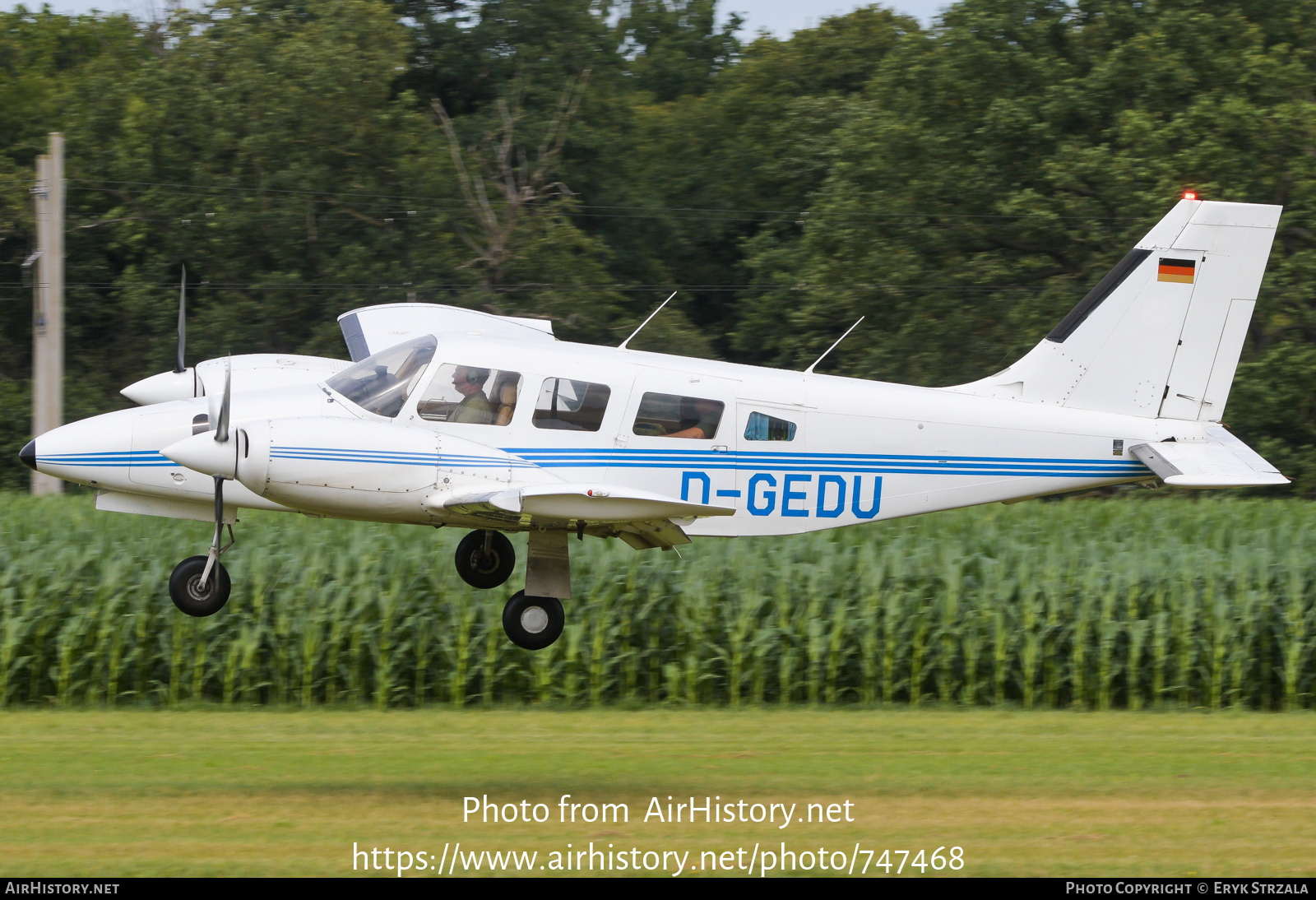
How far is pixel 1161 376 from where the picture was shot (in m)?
13.3

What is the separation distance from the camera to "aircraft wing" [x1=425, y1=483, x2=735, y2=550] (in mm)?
10539

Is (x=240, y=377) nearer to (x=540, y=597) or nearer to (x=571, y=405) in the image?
(x=540, y=597)

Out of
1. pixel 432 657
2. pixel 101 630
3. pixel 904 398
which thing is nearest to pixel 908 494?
pixel 904 398

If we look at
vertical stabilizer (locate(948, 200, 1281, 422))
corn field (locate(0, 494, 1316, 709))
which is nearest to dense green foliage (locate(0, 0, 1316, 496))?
corn field (locate(0, 494, 1316, 709))

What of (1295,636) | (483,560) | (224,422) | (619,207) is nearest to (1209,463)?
(483,560)

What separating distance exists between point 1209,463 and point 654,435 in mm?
4965

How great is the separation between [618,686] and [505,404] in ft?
24.6

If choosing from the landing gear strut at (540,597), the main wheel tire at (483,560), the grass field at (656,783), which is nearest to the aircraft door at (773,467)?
the landing gear strut at (540,597)

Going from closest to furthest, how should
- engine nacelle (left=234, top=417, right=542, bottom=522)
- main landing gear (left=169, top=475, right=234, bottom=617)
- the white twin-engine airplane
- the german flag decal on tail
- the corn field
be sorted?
1. engine nacelle (left=234, top=417, right=542, bottom=522)
2. the white twin-engine airplane
3. main landing gear (left=169, top=475, right=234, bottom=617)
4. the german flag decal on tail
5. the corn field

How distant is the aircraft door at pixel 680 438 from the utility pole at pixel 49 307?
18.1 m

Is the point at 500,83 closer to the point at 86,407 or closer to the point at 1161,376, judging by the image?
the point at 86,407

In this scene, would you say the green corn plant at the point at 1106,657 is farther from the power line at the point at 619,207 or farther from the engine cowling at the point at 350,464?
the power line at the point at 619,207

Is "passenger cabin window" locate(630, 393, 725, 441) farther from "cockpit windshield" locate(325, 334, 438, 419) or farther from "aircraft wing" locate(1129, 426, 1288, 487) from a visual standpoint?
"aircraft wing" locate(1129, 426, 1288, 487)

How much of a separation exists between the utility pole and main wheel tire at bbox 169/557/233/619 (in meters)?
16.0
